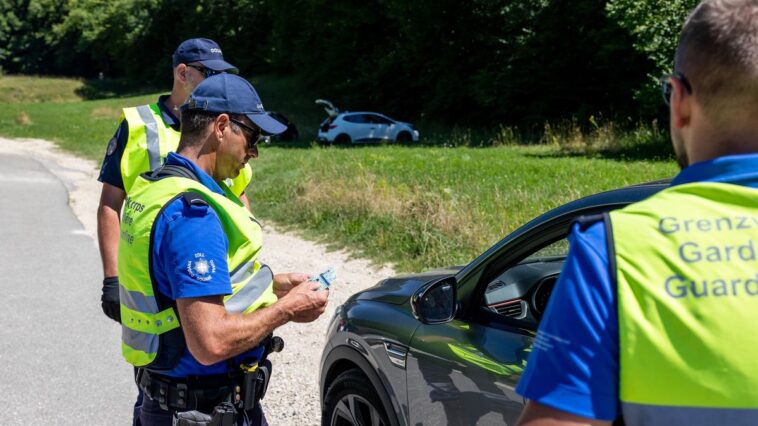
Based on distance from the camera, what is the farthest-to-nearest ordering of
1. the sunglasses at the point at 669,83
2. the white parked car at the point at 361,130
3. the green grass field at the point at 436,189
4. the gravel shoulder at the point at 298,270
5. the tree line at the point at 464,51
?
the white parked car at the point at 361,130
the tree line at the point at 464,51
the green grass field at the point at 436,189
the gravel shoulder at the point at 298,270
the sunglasses at the point at 669,83

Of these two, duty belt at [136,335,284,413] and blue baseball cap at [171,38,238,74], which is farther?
blue baseball cap at [171,38,238,74]

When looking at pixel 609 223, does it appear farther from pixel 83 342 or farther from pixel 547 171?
pixel 547 171

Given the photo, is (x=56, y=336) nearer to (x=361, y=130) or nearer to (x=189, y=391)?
(x=189, y=391)

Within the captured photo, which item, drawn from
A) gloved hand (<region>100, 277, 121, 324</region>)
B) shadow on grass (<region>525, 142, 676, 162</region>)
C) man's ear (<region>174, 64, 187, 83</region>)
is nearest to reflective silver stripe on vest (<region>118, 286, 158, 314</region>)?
gloved hand (<region>100, 277, 121, 324</region>)

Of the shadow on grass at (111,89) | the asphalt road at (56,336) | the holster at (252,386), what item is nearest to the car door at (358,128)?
the asphalt road at (56,336)

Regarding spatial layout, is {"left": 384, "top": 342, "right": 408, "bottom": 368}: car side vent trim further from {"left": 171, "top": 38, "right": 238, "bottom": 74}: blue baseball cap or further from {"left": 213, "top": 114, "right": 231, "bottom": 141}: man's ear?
{"left": 171, "top": 38, "right": 238, "bottom": 74}: blue baseball cap

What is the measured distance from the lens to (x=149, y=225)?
9.12ft

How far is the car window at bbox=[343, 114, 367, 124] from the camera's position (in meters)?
34.7

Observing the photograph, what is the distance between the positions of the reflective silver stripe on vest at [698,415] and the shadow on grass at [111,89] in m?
73.6

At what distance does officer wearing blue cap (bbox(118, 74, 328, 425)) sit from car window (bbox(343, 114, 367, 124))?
31.7 metres

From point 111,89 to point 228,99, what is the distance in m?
77.9

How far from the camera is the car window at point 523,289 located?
343 centimetres

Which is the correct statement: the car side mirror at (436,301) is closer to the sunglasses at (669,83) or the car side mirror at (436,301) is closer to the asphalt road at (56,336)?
the sunglasses at (669,83)

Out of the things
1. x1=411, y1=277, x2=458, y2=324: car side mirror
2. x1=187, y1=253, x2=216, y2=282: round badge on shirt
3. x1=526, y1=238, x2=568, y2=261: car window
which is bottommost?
x1=411, y1=277, x2=458, y2=324: car side mirror
